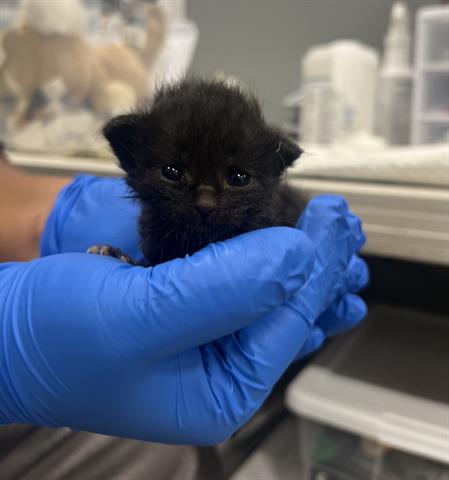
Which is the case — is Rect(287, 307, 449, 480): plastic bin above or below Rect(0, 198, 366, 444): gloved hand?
below

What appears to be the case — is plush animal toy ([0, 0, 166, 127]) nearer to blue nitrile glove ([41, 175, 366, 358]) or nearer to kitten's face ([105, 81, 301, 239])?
blue nitrile glove ([41, 175, 366, 358])

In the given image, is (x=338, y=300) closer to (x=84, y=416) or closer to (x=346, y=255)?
(x=346, y=255)

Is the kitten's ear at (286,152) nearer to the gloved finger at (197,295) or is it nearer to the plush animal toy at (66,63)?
the gloved finger at (197,295)

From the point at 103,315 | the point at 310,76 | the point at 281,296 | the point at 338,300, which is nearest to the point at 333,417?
the point at 338,300

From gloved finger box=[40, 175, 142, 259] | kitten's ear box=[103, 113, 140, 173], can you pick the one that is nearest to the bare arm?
gloved finger box=[40, 175, 142, 259]

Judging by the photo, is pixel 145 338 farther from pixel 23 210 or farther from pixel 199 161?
pixel 23 210

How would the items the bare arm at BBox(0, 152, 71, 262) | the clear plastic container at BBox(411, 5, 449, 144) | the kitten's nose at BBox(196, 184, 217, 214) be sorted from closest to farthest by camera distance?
the kitten's nose at BBox(196, 184, 217, 214) < the bare arm at BBox(0, 152, 71, 262) < the clear plastic container at BBox(411, 5, 449, 144)

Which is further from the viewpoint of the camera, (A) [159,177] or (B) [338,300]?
(B) [338,300]
